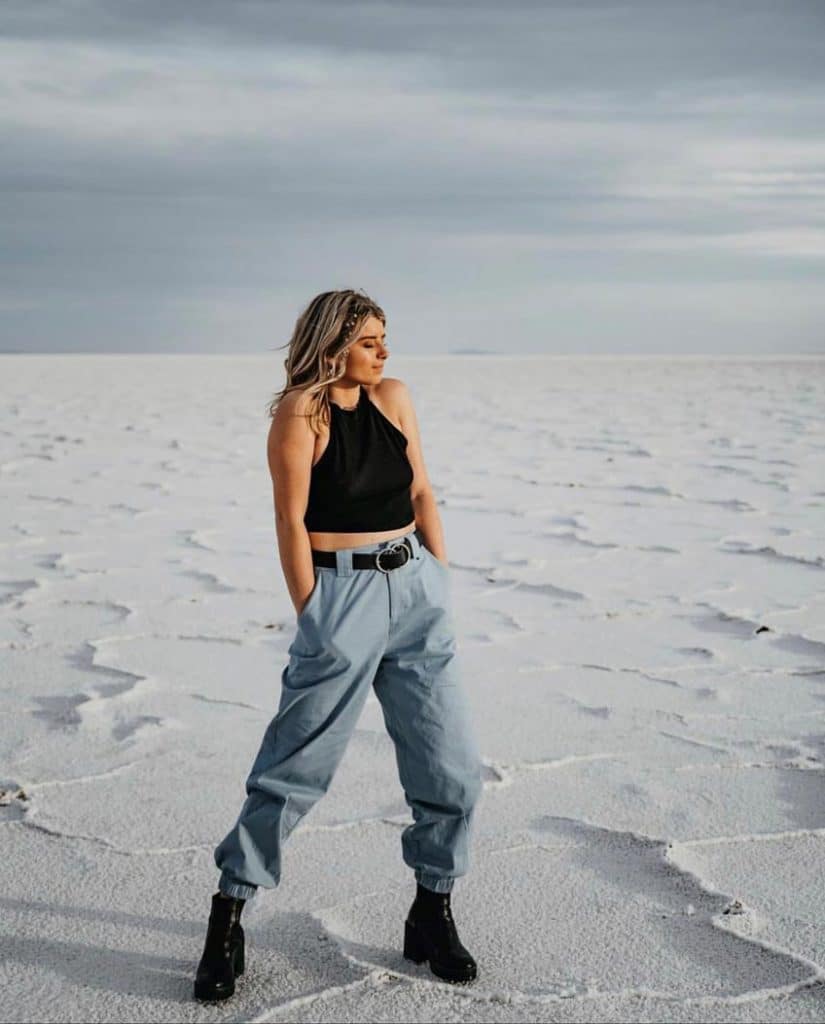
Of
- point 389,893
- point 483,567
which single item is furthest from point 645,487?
point 389,893

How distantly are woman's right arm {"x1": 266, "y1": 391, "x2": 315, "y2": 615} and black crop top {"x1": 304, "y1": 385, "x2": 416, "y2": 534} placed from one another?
0.09ft

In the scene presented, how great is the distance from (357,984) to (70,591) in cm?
284

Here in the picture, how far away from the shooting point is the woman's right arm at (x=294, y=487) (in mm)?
1896

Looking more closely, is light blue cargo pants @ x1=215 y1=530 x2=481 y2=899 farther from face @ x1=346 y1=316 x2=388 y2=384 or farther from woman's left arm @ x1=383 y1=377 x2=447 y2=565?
face @ x1=346 y1=316 x2=388 y2=384

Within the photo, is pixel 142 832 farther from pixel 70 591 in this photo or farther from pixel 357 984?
pixel 70 591

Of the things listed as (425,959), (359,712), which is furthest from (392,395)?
(425,959)

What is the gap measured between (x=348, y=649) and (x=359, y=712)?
0.39 feet

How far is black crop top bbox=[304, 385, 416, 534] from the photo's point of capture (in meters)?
1.93

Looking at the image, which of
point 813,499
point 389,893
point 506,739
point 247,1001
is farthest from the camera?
point 813,499

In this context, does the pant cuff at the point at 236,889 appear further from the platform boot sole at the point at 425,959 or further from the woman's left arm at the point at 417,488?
the woman's left arm at the point at 417,488

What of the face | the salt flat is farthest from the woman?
the salt flat

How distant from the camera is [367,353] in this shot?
1943 mm

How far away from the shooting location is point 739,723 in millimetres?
3105

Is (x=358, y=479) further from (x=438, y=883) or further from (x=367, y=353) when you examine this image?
(x=438, y=883)
